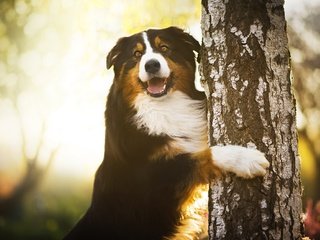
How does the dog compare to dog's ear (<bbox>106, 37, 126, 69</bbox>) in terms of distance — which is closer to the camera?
the dog

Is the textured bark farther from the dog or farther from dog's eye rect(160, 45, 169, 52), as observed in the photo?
dog's eye rect(160, 45, 169, 52)

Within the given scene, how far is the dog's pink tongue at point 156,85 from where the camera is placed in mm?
3350

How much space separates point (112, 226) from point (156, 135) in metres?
0.78

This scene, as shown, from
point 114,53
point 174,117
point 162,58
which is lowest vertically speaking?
point 174,117

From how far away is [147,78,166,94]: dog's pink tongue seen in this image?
3.35 metres

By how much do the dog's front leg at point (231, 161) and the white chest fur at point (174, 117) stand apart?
0.35m

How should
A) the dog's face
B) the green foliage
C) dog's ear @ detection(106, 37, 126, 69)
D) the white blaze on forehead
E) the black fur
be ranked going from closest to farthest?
the black fur
the white blaze on forehead
the dog's face
dog's ear @ detection(106, 37, 126, 69)
the green foliage

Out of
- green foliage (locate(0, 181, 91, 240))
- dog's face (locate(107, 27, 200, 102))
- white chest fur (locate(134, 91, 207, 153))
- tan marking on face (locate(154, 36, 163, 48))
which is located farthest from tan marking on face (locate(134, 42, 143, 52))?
green foliage (locate(0, 181, 91, 240))

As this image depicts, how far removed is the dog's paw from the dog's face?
75 cm

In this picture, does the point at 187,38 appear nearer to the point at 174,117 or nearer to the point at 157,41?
the point at 157,41

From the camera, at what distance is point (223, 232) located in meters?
2.69

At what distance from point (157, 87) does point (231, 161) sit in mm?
936

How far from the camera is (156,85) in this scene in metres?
3.38

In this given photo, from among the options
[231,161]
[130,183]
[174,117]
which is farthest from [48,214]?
[231,161]
